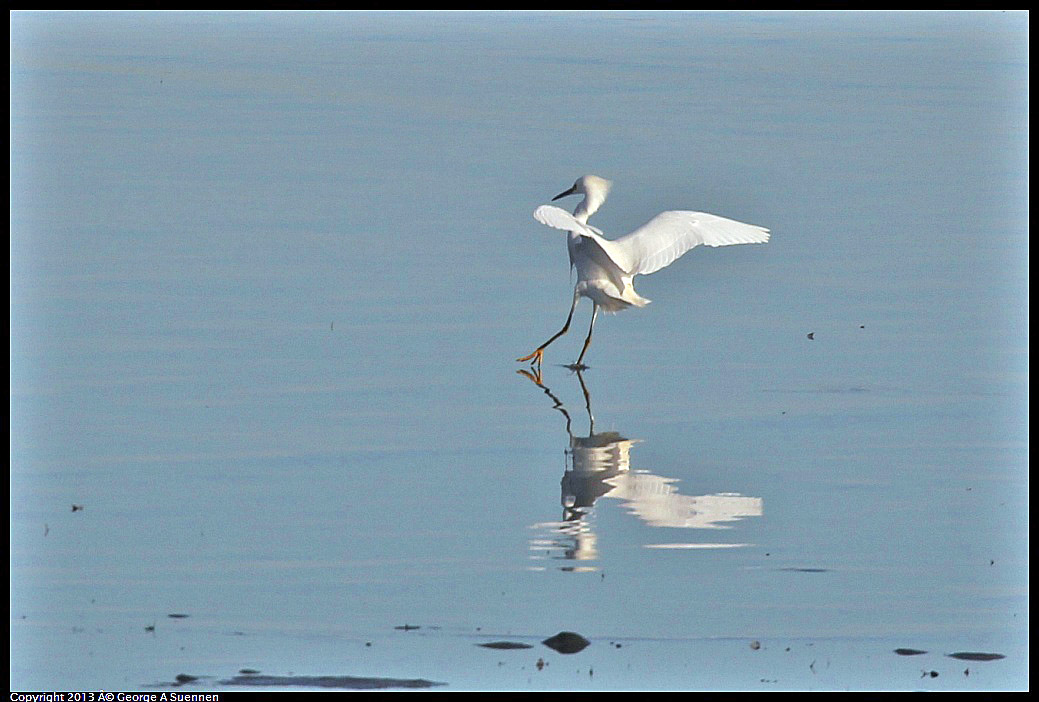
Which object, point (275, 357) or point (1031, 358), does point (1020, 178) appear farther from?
point (275, 357)

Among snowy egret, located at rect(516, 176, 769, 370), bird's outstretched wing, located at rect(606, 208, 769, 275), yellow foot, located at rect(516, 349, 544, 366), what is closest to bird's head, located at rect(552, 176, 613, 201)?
snowy egret, located at rect(516, 176, 769, 370)

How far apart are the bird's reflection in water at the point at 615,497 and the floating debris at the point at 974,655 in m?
1.48

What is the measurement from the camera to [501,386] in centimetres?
Result: 1167

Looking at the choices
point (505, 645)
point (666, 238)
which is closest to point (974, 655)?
point (505, 645)

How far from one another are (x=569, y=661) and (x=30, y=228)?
374 inches

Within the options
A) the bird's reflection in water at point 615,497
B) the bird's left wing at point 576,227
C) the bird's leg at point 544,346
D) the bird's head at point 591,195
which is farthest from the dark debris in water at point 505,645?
the bird's head at point 591,195

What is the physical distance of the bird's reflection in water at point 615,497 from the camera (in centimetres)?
845

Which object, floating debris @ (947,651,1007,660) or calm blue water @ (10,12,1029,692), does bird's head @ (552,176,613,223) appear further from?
floating debris @ (947,651,1007,660)

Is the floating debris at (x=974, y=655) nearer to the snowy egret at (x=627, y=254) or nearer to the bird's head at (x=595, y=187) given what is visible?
the snowy egret at (x=627, y=254)

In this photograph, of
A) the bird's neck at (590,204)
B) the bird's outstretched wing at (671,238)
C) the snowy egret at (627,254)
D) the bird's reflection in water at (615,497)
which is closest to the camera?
the bird's reflection in water at (615,497)

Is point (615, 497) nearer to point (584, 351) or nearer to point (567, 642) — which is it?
point (567, 642)

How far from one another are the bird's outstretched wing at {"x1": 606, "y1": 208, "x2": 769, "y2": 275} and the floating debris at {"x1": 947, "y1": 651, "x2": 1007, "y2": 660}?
5482 mm

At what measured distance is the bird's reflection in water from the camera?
8.45 m

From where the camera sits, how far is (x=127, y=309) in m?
13.0
